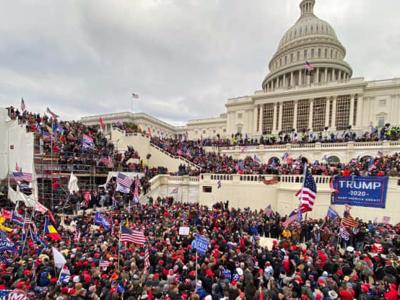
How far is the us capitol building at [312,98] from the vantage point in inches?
1547

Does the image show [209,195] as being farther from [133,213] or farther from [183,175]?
[133,213]

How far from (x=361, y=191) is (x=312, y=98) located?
3148 cm

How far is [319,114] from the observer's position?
135 ft

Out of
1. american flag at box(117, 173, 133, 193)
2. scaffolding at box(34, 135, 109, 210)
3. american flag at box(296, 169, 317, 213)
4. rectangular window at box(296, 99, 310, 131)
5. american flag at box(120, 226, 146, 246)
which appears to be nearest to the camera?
american flag at box(120, 226, 146, 246)

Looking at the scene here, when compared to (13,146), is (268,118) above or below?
above

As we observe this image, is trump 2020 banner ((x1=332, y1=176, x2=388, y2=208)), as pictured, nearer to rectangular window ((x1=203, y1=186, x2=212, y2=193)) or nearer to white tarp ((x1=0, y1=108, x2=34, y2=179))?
rectangular window ((x1=203, y1=186, x2=212, y2=193))

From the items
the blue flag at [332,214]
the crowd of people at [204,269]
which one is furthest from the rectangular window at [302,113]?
the crowd of people at [204,269]

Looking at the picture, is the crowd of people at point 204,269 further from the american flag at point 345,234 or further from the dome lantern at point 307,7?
the dome lantern at point 307,7

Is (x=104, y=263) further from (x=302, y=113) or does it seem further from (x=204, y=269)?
(x=302, y=113)

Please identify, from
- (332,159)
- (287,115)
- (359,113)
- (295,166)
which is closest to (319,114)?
(287,115)

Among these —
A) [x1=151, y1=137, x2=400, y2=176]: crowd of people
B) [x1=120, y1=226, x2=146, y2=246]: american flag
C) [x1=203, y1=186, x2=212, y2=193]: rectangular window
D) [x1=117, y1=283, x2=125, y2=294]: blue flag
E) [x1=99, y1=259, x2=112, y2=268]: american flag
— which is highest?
[x1=151, y1=137, x2=400, y2=176]: crowd of people

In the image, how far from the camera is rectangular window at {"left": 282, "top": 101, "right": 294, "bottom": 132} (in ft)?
141

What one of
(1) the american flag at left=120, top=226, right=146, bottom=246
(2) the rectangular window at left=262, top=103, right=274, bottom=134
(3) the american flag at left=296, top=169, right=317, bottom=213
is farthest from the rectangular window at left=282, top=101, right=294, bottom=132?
(1) the american flag at left=120, top=226, right=146, bottom=246

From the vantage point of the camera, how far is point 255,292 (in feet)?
20.5
